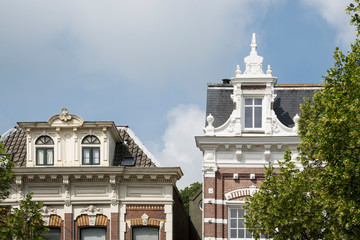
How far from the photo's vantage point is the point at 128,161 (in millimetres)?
37219

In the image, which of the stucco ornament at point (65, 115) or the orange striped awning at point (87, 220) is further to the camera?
the stucco ornament at point (65, 115)

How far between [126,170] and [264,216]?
892cm

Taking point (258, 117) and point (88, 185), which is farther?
point (258, 117)

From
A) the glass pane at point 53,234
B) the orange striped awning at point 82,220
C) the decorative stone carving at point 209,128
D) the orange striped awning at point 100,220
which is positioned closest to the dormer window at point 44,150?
the orange striped awning at point 82,220

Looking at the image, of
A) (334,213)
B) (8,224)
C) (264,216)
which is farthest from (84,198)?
(334,213)

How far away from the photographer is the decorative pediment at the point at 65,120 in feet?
120

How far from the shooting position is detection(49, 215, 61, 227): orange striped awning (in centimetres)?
3612

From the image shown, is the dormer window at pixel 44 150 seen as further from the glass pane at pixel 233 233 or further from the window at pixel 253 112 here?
the window at pixel 253 112

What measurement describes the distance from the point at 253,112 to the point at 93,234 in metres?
10.2

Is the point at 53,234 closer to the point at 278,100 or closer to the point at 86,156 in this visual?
the point at 86,156

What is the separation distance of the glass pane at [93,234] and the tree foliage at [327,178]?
9084mm

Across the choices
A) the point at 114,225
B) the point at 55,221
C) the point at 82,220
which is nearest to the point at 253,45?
the point at 114,225

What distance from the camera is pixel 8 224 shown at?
30.0 meters

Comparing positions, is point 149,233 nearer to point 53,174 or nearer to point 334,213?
point 53,174
